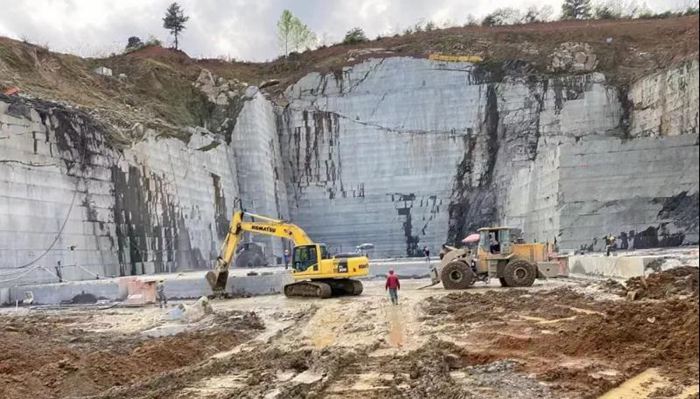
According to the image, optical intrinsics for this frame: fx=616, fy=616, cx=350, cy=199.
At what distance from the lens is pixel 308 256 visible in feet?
61.3

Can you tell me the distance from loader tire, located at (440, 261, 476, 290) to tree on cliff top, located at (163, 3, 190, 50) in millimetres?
41345

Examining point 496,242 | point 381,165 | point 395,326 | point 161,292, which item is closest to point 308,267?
point 161,292

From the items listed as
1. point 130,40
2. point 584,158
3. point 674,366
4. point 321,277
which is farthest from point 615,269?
point 130,40

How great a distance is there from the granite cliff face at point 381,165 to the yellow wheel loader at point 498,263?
6150 mm

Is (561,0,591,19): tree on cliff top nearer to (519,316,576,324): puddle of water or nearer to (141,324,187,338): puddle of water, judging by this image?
(519,316,576,324): puddle of water

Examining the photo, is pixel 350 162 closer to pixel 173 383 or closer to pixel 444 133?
pixel 444 133

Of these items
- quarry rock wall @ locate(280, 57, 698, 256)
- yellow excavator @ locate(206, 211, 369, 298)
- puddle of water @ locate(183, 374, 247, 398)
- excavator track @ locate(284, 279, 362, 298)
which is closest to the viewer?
puddle of water @ locate(183, 374, 247, 398)

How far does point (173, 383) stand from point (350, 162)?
32450 millimetres

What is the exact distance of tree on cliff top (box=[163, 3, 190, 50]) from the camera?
5362cm

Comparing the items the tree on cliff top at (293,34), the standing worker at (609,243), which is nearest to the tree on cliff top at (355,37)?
the tree on cliff top at (293,34)

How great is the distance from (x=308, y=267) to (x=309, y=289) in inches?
28.6

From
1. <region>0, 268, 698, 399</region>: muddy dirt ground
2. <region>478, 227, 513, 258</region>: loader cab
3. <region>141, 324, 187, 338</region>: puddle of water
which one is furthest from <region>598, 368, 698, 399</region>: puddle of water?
<region>478, 227, 513, 258</region>: loader cab

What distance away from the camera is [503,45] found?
137 ft

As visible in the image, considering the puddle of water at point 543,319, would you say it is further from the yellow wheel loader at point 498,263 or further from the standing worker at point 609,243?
the standing worker at point 609,243
